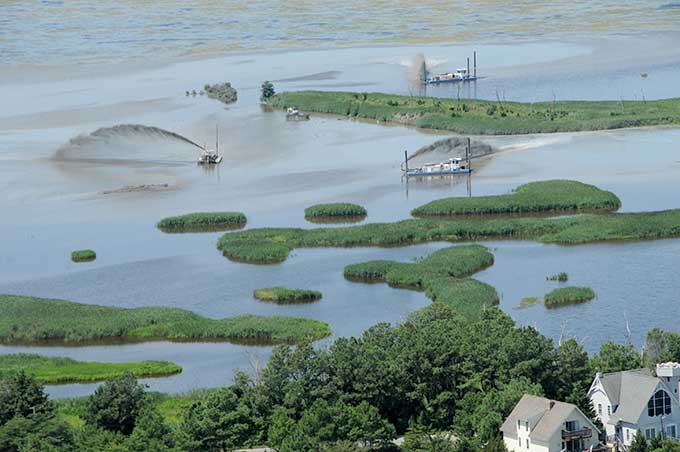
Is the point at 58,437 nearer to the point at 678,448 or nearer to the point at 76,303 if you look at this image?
the point at 678,448

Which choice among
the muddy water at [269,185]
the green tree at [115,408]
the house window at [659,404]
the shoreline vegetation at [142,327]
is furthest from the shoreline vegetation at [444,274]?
the green tree at [115,408]

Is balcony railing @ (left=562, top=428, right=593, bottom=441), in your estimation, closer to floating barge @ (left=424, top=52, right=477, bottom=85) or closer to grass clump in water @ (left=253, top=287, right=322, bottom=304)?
grass clump in water @ (left=253, top=287, right=322, bottom=304)

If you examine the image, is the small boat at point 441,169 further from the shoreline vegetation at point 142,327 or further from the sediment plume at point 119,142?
the shoreline vegetation at point 142,327

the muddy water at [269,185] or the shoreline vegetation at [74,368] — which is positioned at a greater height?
the muddy water at [269,185]

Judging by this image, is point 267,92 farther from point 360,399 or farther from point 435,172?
point 360,399

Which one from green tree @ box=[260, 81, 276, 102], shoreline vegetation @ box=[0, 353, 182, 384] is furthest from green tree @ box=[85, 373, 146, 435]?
green tree @ box=[260, 81, 276, 102]
